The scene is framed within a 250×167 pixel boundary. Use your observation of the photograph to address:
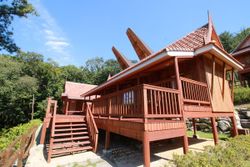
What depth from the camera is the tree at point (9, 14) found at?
1253 cm

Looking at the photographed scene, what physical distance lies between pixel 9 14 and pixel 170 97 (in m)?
15.1

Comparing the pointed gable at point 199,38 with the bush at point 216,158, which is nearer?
the bush at point 216,158

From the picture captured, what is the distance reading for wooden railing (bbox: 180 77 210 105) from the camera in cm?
585

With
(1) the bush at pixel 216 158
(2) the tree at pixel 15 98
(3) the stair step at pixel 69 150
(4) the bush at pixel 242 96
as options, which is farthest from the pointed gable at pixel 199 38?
(2) the tree at pixel 15 98

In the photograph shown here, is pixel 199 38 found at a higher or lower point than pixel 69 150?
higher

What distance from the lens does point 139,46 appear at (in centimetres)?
1427

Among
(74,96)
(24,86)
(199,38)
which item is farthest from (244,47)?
(24,86)

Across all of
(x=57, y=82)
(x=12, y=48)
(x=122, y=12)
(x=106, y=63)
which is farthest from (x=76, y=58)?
(x=122, y=12)

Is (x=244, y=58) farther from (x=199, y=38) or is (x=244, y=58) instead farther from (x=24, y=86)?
(x=24, y=86)

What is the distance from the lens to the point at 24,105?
30.2 m

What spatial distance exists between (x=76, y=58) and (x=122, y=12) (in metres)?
44.7

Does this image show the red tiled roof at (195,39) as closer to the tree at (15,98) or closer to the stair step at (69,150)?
the stair step at (69,150)

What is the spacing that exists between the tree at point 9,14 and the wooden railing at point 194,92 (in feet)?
46.1

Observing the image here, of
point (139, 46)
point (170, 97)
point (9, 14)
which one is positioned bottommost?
point (170, 97)
